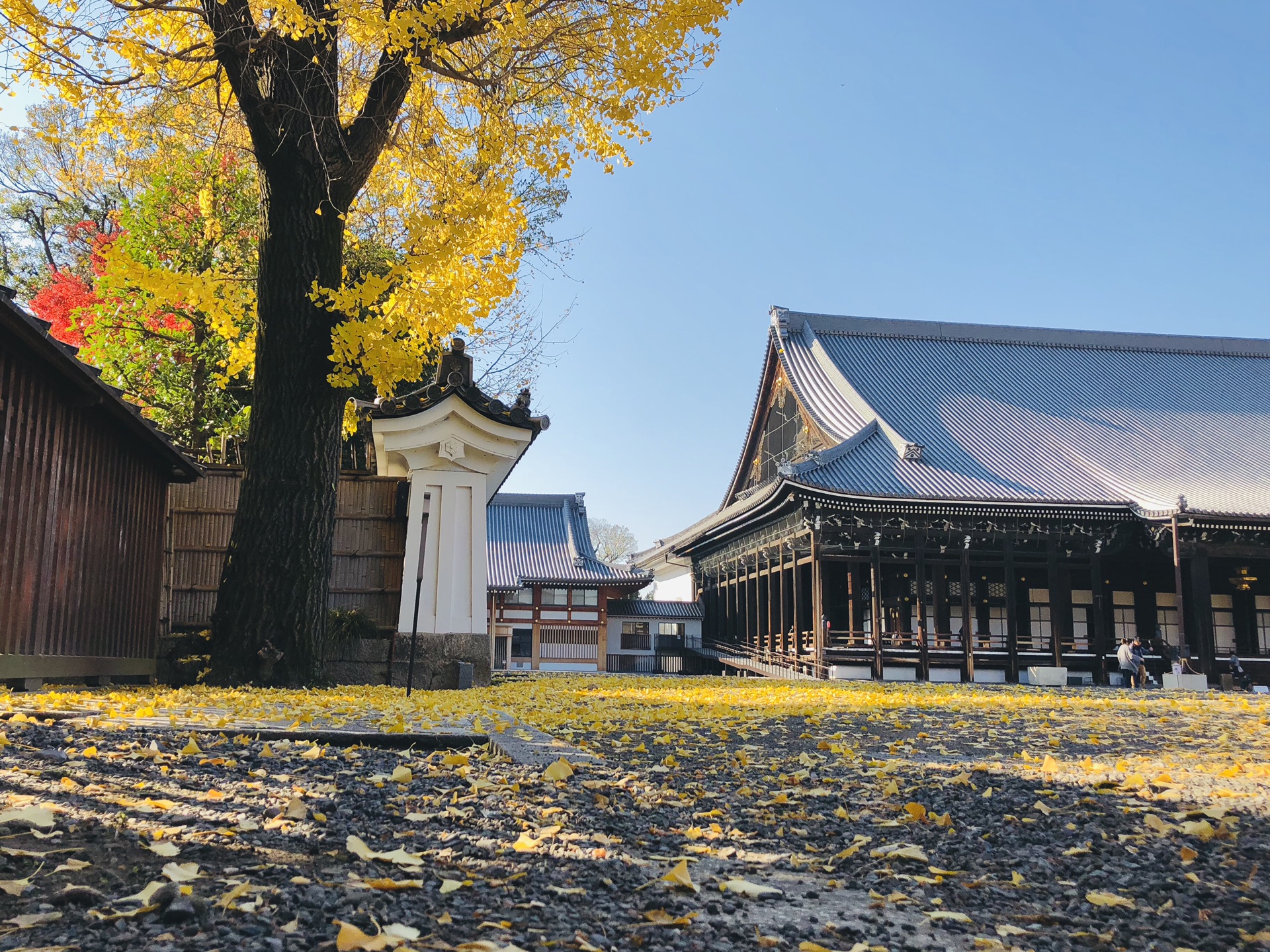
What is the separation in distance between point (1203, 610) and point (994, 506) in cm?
446

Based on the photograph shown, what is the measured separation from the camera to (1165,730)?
6688 mm

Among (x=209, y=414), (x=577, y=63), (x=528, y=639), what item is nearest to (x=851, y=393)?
(x=528, y=639)

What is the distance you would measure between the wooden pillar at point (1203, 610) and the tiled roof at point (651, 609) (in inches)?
540

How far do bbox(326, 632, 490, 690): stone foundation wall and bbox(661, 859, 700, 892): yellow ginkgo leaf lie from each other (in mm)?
7107

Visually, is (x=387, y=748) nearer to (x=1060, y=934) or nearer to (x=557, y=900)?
(x=557, y=900)

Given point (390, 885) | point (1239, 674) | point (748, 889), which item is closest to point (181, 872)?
point (390, 885)

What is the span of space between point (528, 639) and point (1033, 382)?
15.4 meters

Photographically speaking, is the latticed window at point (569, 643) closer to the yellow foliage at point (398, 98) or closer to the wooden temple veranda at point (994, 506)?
the wooden temple veranda at point (994, 506)

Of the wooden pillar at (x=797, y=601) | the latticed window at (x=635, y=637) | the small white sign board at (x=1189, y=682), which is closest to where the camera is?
the small white sign board at (x=1189, y=682)

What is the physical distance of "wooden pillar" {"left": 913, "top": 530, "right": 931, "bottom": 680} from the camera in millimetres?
17581

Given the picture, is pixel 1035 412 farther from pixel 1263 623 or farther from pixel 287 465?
pixel 287 465

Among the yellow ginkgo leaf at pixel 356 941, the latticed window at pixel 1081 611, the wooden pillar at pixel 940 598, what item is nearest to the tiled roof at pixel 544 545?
the wooden pillar at pixel 940 598

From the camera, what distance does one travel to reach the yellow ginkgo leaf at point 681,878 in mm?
2480

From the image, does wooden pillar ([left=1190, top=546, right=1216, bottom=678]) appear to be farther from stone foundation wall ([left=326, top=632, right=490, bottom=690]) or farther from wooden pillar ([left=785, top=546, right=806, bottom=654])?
stone foundation wall ([left=326, top=632, right=490, bottom=690])
